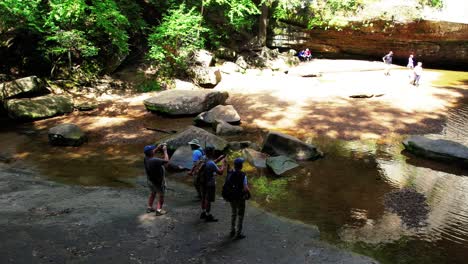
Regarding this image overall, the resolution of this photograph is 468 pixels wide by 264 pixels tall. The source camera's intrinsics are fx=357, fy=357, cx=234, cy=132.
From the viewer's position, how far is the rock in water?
37.9ft

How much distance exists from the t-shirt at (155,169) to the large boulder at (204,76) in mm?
15247

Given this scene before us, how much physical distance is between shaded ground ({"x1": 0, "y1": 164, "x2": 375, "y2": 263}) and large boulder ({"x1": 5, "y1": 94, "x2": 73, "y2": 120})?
27.5 ft

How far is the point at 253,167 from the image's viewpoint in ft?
39.7

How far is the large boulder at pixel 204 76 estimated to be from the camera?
22.7 m

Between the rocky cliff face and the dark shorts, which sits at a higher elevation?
the rocky cliff face

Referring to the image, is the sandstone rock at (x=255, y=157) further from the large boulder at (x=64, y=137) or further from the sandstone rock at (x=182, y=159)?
the large boulder at (x=64, y=137)

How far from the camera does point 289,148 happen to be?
42.0ft

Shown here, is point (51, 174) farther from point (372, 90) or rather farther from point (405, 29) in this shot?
point (405, 29)

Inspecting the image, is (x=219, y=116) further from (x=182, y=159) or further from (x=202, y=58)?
(x=202, y=58)

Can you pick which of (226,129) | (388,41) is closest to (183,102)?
(226,129)

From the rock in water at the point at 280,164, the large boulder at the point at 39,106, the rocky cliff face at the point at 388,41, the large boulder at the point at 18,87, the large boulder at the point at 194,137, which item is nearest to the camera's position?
the rock in water at the point at 280,164

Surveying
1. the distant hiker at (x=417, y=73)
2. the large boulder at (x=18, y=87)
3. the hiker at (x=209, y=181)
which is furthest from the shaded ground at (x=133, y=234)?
the distant hiker at (x=417, y=73)

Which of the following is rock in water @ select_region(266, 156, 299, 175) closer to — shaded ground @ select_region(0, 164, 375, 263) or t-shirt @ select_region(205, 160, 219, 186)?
shaded ground @ select_region(0, 164, 375, 263)

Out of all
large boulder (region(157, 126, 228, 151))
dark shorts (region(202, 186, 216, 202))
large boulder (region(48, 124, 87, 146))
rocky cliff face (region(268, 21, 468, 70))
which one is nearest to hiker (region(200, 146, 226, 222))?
dark shorts (region(202, 186, 216, 202))
